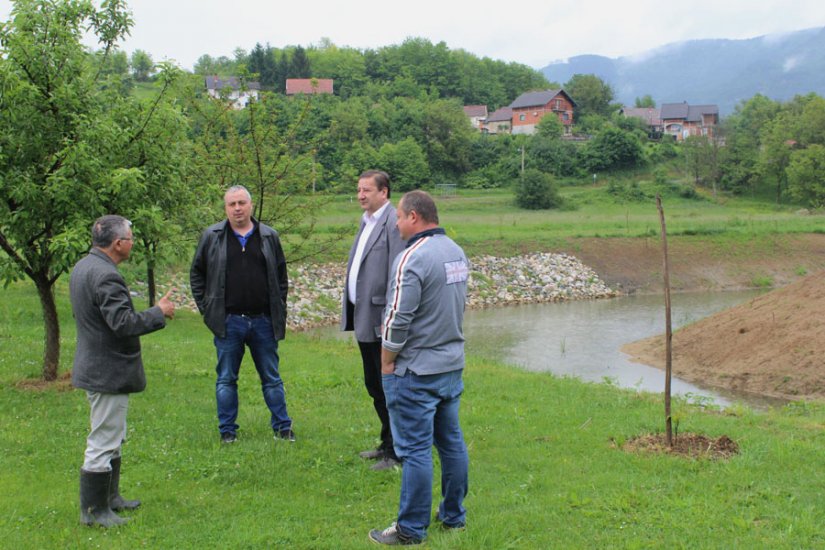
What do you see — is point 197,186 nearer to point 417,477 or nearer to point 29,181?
point 29,181

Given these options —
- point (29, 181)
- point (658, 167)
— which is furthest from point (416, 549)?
point (658, 167)

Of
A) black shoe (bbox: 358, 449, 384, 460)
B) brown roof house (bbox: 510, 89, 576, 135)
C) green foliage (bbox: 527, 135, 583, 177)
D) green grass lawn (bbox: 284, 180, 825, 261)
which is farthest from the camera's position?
brown roof house (bbox: 510, 89, 576, 135)

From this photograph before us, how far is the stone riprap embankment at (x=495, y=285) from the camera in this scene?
25.1m

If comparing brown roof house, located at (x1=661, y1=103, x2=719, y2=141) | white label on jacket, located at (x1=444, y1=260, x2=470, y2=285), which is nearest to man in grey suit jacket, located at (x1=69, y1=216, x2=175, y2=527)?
white label on jacket, located at (x1=444, y1=260, x2=470, y2=285)

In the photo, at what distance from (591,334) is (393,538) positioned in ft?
59.6

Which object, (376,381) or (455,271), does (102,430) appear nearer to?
(376,381)

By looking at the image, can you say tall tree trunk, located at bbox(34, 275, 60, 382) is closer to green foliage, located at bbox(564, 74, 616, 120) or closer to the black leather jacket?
the black leather jacket

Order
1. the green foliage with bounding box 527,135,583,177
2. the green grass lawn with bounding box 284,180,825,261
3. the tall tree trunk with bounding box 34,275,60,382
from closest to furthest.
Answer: the tall tree trunk with bounding box 34,275,60,382
the green grass lawn with bounding box 284,180,825,261
the green foliage with bounding box 527,135,583,177

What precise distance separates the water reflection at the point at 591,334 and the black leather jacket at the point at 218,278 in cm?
787

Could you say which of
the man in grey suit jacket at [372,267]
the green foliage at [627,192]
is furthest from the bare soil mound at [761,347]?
the green foliage at [627,192]

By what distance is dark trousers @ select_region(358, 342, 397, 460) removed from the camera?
239 inches

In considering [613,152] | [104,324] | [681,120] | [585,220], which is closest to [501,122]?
[681,120]

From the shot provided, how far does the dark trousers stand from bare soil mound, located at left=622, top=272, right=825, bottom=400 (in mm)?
10221

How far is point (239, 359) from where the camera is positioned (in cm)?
657
